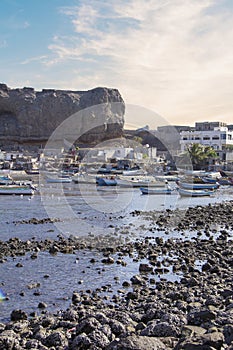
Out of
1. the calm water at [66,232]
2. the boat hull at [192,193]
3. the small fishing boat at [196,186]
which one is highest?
the small fishing boat at [196,186]

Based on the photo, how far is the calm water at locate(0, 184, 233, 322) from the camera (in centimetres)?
1451

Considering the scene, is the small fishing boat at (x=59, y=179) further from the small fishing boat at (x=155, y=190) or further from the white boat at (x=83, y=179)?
the small fishing boat at (x=155, y=190)

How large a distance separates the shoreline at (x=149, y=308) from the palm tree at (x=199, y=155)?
67.0m

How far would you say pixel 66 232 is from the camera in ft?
83.7

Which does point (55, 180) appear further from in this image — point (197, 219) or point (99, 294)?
point (99, 294)

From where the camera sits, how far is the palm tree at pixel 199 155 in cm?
8906

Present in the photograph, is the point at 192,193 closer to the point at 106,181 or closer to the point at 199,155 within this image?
the point at 106,181

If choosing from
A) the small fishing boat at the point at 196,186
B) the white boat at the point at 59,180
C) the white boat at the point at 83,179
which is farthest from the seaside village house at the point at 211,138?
the small fishing boat at the point at 196,186

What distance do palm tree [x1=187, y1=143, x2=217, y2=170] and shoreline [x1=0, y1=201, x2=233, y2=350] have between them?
6701cm

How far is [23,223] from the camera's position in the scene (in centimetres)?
2872

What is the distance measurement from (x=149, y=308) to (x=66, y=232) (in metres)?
14.4

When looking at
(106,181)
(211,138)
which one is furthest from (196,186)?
(211,138)

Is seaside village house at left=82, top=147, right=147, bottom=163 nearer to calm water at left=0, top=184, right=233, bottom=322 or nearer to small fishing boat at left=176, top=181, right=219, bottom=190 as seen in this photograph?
small fishing boat at left=176, top=181, right=219, bottom=190

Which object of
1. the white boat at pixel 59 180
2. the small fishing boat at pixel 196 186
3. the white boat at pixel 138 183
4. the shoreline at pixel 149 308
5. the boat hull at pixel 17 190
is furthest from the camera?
the white boat at pixel 59 180
